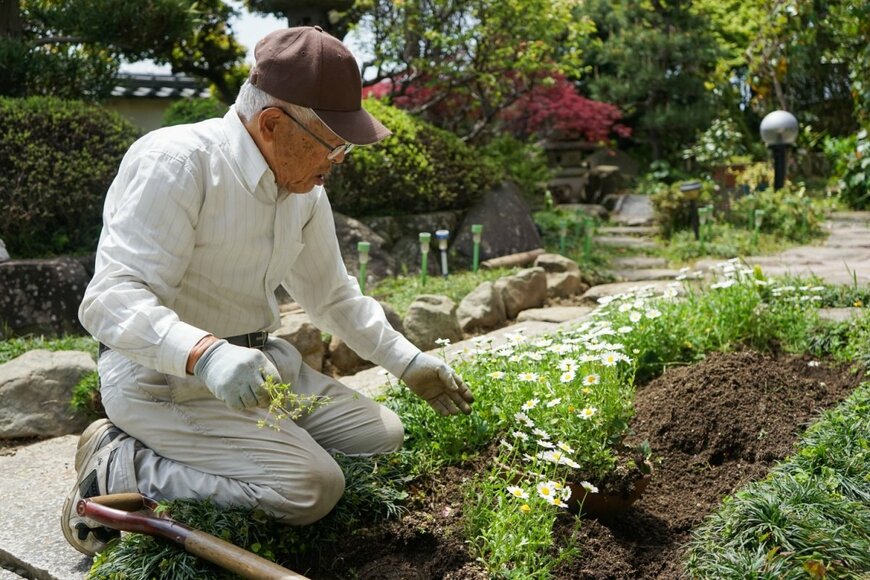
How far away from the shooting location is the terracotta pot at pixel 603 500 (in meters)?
2.77

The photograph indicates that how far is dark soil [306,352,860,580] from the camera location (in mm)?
2582

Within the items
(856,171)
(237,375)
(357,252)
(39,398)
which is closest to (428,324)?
(357,252)

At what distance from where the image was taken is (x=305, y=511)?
2.60m

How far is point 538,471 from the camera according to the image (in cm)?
277

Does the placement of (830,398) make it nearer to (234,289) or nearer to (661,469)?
(661,469)

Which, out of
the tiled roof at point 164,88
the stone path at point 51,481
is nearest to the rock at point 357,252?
the stone path at point 51,481

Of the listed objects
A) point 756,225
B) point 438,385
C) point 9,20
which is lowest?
point 756,225

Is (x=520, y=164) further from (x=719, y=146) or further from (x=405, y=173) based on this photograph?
(x=719, y=146)

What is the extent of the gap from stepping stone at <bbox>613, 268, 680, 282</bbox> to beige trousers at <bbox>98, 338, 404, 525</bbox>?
5.21m

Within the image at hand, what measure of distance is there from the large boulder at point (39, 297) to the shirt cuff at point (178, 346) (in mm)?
3684

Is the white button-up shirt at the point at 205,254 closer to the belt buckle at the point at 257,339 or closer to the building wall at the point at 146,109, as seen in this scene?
the belt buckle at the point at 257,339

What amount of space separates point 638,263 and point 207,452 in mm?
6241

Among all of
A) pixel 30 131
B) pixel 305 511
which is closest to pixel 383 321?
pixel 305 511

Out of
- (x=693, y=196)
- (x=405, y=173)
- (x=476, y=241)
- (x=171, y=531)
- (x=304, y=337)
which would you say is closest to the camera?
(x=171, y=531)
